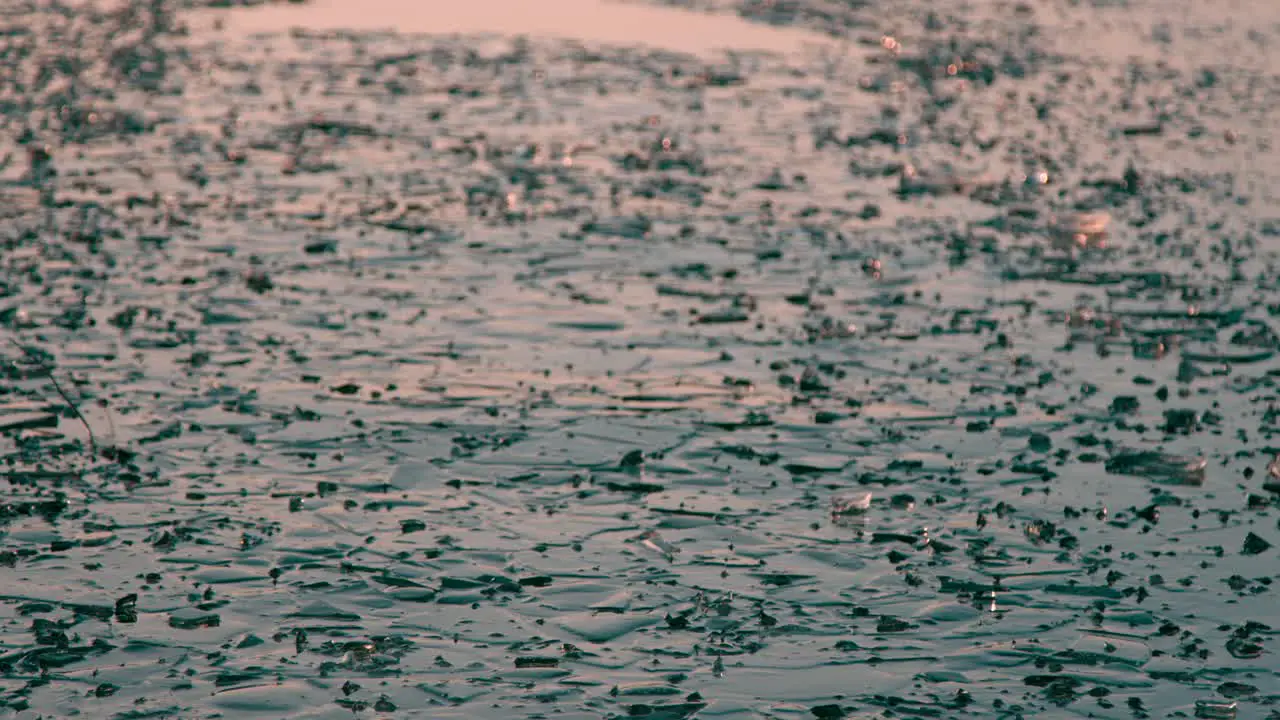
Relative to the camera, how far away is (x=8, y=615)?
7.05 metres

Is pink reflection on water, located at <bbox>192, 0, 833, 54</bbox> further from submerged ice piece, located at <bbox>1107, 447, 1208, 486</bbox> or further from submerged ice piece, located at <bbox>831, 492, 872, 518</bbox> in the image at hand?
submerged ice piece, located at <bbox>831, 492, 872, 518</bbox>

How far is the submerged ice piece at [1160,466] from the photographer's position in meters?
9.17

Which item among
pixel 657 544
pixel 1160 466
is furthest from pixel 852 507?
pixel 1160 466

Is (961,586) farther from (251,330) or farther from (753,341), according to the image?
(251,330)

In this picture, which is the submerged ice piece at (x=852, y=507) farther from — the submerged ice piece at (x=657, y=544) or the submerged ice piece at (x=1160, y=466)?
the submerged ice piece at (x=1160, y=466)

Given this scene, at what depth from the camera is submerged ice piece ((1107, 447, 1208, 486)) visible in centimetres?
917

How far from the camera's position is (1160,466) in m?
9.27

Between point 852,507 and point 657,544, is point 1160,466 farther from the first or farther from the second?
point 657,544

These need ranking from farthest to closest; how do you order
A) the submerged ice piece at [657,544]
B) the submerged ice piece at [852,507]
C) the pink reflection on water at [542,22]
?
the pink reflection on water at [542,22]
the submerged ice piece at [852,507]
the submerged ice piece at [657,544]

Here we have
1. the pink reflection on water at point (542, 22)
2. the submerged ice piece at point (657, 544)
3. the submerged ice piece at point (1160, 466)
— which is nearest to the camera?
the submerged ice piece at point (657, 544)

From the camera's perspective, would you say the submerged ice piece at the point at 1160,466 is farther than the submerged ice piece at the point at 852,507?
Yes

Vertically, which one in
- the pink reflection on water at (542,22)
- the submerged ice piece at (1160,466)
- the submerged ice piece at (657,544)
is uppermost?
the pink reflection on water at (542,22)

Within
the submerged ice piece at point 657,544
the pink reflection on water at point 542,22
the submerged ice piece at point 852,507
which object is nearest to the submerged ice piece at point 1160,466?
the submerged ice piece at point 852,507

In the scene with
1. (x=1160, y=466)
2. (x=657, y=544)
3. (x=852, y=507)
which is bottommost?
(x=657, y=544)
